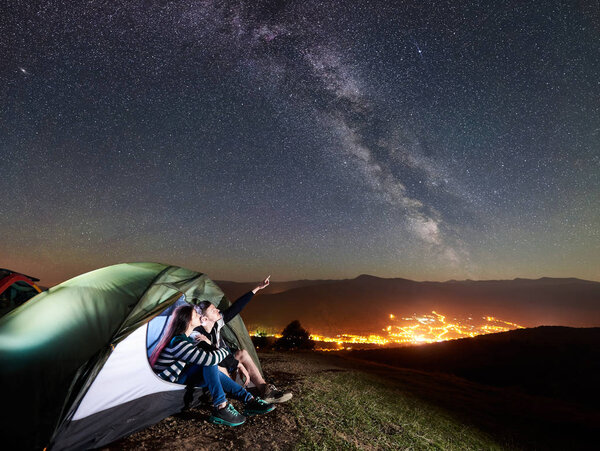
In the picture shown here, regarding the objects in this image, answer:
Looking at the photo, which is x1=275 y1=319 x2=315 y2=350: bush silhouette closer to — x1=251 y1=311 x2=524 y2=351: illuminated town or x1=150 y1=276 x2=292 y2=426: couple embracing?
x1=150 y1=276 x2=292 y2=426: couple embracing

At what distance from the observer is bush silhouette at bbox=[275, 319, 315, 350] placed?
26328mm

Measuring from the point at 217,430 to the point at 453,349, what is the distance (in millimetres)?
19442

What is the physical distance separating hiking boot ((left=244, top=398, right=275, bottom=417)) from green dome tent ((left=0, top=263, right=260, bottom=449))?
86 cm

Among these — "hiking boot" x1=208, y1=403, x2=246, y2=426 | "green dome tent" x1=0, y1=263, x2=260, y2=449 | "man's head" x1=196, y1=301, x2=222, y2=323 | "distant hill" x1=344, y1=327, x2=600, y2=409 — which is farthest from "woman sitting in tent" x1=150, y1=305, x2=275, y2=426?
"distant hill" x1=344, y1=327, x2=600, y2=409

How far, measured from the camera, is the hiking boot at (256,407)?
4562mm

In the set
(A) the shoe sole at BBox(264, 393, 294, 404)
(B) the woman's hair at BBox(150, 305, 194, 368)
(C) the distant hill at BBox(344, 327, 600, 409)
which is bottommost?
(C) the distant hill at BBox(344, 327, 600, 409)

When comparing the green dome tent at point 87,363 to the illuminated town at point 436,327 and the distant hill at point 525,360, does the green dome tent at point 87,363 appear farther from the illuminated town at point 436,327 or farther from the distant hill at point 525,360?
the illuminated town at point 436,327

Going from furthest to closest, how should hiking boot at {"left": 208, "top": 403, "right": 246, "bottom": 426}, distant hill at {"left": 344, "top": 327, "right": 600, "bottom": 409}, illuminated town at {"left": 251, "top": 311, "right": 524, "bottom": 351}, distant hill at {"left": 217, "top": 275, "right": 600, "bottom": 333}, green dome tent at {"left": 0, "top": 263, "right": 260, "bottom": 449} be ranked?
distant hill at {"left": 217, "top": 275, "right": 600, "bottom": 333}, illuminated town at {"left": 251, "top": 311, "right": 524, "bottom": 351}, distant hill at {"left": 344, "top": 327, "right": 600, "bottom": 409}, hiking boot at {"left": 208, "top": 403, "right": 246, "bottom": 426}, green dome tent at {"left": 0, "top": 263, "right": 260, "bottom": 449}

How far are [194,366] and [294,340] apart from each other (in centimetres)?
2356

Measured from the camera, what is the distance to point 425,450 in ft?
14.9

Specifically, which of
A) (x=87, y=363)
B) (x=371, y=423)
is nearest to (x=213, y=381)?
(x=87, y=363)

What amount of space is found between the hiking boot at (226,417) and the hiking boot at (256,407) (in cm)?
37

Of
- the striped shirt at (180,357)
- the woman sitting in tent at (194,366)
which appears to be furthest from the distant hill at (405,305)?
the striped shirt at (180,357)

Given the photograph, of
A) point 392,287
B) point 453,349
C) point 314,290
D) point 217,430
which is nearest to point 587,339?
point 453,349
